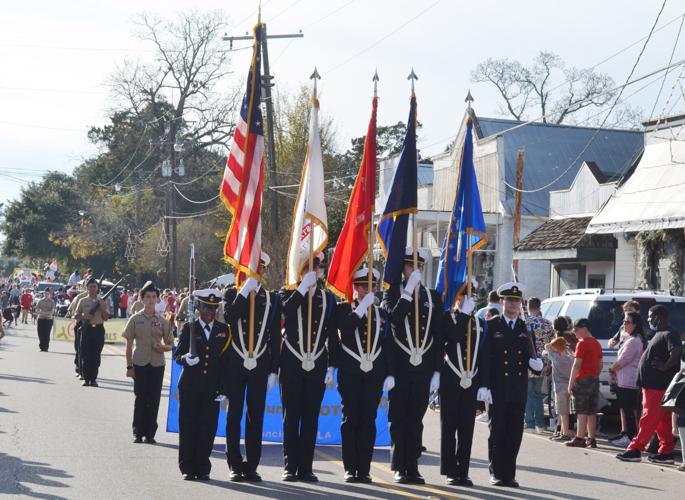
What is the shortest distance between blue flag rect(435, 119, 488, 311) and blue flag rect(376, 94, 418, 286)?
1.90 ft

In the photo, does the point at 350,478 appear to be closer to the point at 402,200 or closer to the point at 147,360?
the point at 402,200

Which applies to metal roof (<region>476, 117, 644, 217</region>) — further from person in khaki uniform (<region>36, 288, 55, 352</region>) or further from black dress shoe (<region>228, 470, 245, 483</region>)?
black dress shoe (<region>228, 470, 245, 483</region>)

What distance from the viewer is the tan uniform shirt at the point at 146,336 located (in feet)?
44.9

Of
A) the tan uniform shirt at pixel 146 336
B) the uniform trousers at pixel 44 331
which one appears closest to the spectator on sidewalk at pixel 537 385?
the tan uniform shirt at pixel 146 336

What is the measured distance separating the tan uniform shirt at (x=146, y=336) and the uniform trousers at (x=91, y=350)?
23.8 ft

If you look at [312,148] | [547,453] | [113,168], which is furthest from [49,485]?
[113,168]

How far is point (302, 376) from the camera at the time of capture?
10953 mm

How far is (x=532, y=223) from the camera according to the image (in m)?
40.2

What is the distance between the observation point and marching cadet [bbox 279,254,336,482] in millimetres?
10914

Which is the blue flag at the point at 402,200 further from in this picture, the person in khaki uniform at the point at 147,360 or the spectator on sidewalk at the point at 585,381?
the spectator on sidewalk at the point at 585,381

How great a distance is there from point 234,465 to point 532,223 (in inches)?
1204

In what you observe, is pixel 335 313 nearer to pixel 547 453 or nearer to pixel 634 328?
pixel 547 453

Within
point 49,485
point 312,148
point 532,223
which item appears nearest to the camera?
point 49,485

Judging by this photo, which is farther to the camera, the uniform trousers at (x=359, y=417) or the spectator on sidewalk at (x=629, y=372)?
the spectator on sidewalk at (x=629, y=372)
